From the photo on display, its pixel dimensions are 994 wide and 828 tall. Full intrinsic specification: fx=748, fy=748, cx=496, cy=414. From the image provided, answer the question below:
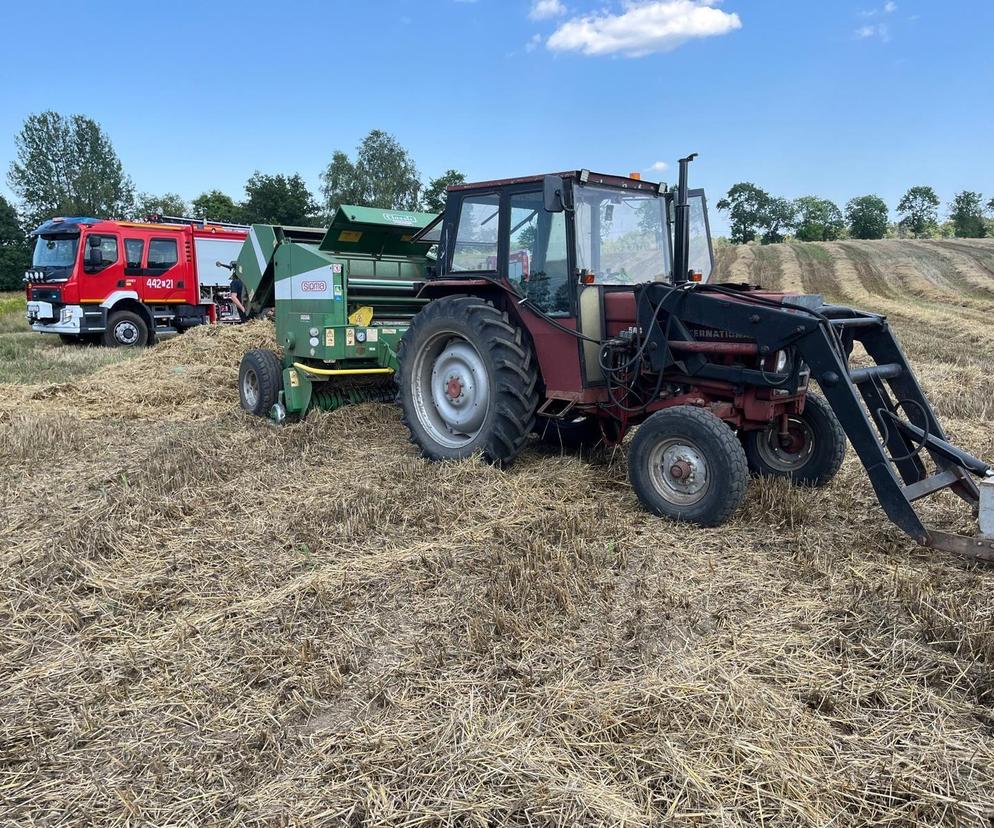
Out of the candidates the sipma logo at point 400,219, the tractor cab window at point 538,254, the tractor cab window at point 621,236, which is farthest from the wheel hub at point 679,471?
the sipma logo at point 400,219

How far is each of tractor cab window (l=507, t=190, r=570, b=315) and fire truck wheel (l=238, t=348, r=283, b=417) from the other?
3120 mm

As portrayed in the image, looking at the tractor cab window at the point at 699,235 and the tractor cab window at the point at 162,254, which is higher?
the tractor cab window at the point at 162,254

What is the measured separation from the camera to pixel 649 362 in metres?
4.71

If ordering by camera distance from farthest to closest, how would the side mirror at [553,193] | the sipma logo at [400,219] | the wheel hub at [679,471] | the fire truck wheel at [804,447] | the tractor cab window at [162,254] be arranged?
the tractor cab window at [162,254]
the sipma logo at [400,219]
the fire truck wheel at [804,447]
the side mirror at [553,193]
the wheel hub at [679,471]

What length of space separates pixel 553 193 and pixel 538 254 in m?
0.59

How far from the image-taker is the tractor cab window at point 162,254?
49.6 ft

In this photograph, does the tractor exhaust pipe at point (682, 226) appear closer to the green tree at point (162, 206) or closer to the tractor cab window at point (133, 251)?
the tractor cab window at point (133, 251)

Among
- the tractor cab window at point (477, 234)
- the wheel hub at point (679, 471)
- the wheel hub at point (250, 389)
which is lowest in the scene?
the wheel hub at point (679, 471)

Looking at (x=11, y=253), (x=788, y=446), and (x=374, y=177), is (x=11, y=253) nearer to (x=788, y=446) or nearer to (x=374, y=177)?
(x=374, y=177)

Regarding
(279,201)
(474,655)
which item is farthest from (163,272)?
(279,201)

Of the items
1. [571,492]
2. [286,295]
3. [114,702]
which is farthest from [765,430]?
[286,295]

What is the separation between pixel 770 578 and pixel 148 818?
2681mm

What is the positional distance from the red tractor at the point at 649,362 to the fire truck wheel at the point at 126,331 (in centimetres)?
1127

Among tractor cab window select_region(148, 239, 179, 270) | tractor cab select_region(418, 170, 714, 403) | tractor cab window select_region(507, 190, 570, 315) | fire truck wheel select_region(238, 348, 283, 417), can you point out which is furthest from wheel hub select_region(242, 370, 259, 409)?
tractor cab window select_region(148, 239, 179, 270)
